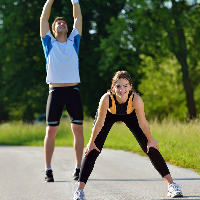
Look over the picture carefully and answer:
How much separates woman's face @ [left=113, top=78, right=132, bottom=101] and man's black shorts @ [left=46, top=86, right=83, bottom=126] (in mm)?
1425

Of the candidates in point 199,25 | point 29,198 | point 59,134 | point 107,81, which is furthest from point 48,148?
point 107,81

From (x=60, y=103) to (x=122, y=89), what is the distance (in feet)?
5.13

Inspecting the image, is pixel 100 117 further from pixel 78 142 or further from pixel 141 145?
pixel 78 142

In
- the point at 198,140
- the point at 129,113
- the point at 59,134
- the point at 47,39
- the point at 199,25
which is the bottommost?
the point at 59,134

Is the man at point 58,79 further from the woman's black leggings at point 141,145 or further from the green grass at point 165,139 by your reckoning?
the green grass at point 165,139

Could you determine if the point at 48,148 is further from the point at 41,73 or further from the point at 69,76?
the point at 41,73

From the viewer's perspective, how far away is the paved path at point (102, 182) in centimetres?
509

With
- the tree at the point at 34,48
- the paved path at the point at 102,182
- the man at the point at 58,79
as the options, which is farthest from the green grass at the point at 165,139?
the tree at the point at 34,48

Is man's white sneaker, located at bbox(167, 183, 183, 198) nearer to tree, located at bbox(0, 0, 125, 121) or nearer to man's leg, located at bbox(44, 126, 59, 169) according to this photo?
man's leg, located at bbox(44, 126, 59, 169)

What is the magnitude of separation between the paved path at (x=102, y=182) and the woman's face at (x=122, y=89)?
45.9 inches

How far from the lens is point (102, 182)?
20.0 feet

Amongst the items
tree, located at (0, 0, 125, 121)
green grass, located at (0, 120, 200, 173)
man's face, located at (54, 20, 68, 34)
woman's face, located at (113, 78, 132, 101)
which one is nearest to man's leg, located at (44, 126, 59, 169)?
man's face, located at (54, 20, 68, 34)

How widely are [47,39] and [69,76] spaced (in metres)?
0.64

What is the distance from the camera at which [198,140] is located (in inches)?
372
